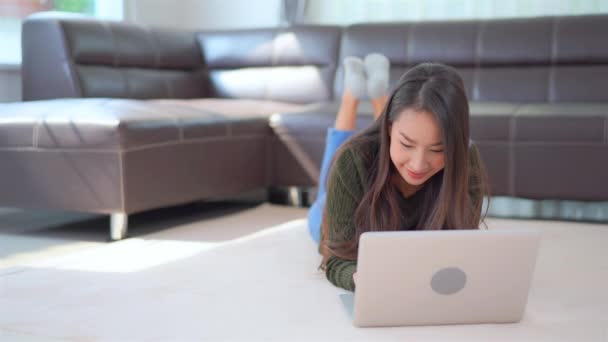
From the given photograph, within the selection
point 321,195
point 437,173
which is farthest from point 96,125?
point 437,173

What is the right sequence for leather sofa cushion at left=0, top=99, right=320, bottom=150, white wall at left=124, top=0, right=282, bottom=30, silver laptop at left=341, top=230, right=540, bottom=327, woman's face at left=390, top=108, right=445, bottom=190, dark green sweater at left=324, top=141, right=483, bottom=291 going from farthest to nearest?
white wall at left=124, top=0, right=282, bottom=30, leather sofa cushion at left=0, top=99, right=320, bottom=150, dark green sweater at left=324, top=141, right=483, bottom=291, woman's face at left=390, top=108, right=445, bottom=190, silver laptop at left=341, top=230, right=540, bottom=327

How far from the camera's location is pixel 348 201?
194 centimetres

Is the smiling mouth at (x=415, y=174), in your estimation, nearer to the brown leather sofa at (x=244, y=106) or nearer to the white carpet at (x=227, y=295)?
the white carpet at (x=227, y=295)

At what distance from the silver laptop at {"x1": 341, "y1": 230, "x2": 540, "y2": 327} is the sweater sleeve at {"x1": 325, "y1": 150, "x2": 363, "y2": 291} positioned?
0.25 meters

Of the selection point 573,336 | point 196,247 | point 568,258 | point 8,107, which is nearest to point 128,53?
point 8,107

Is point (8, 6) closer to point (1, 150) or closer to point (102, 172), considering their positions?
point (1, 150)

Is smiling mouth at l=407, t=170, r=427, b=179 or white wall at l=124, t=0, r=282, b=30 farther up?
white wall at l=124, t=0, r=282, b=30

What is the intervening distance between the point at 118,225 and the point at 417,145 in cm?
154

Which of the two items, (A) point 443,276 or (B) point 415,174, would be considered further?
(B) point 415,174

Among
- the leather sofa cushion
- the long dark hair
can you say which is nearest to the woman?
the long dark hair

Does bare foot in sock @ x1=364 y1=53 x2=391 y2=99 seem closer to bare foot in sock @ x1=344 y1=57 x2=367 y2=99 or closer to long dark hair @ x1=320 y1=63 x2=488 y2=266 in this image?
bare foot in sock @ x1=344 y1=57 x2=367 y2=99

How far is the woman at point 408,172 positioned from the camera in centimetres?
170

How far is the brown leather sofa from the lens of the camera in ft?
9.65

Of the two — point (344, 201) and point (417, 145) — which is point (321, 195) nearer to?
point (344, 201)
